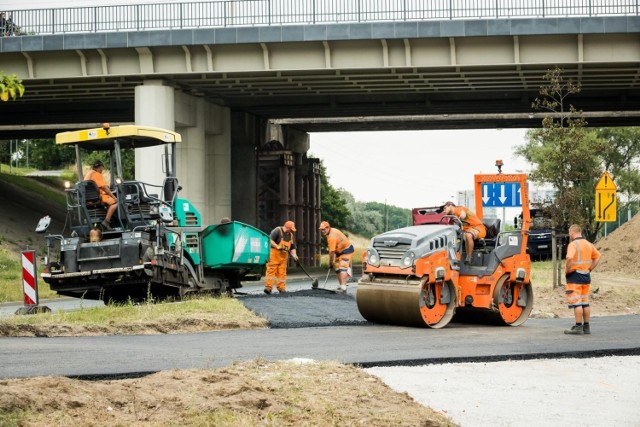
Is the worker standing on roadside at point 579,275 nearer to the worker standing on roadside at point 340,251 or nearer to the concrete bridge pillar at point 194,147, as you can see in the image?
the worker standing on roadside at point 340,251

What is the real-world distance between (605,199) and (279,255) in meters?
8.64

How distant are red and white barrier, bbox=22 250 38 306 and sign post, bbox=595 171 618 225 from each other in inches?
549

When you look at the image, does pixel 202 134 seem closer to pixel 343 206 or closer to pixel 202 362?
pixel 202 362

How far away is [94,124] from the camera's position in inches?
1795

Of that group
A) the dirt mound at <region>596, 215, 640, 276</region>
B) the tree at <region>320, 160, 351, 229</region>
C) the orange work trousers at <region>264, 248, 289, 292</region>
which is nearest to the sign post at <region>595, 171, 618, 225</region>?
the dirt mound at <region>596, 215, 640, 276</region>

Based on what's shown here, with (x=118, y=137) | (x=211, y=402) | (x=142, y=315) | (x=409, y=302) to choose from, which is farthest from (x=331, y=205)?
(x=211, y=402)

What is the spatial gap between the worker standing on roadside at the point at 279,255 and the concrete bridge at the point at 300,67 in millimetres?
11752

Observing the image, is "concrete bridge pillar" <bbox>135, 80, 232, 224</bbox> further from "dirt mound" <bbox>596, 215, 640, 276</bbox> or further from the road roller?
the road roller

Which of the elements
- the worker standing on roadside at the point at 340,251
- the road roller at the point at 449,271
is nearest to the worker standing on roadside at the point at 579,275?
the road roller at the point at 449,271

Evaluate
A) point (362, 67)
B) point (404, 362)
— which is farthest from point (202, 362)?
point (362, 67)

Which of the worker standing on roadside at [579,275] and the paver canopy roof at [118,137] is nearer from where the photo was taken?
the worker standing on roadside at [579,275]

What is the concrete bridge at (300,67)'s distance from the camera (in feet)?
114

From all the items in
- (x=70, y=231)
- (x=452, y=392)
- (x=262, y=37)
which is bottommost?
(x=452, y=392)

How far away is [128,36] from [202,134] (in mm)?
6326
